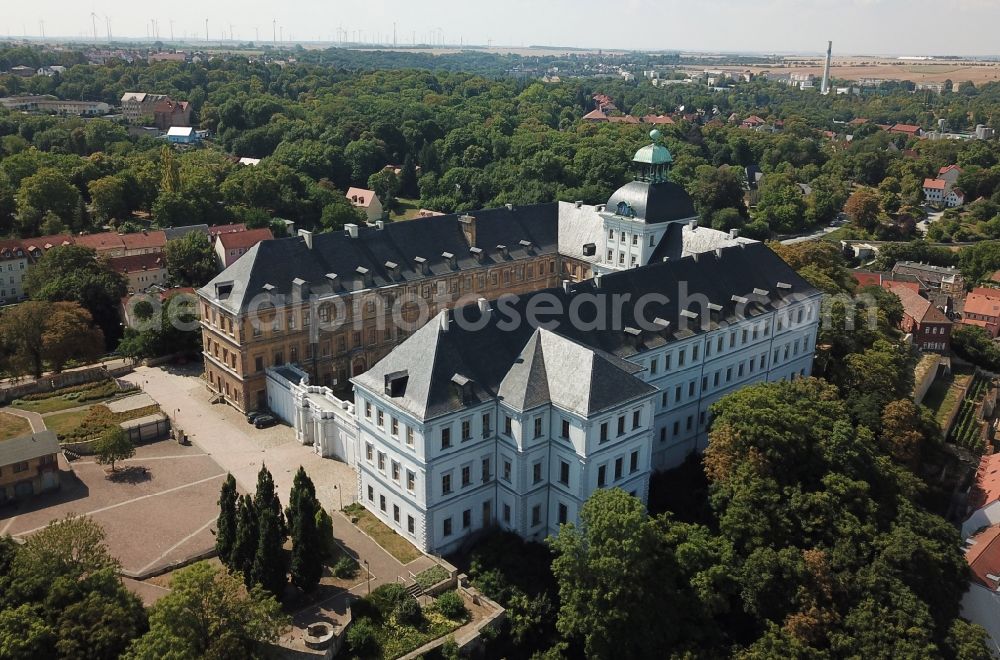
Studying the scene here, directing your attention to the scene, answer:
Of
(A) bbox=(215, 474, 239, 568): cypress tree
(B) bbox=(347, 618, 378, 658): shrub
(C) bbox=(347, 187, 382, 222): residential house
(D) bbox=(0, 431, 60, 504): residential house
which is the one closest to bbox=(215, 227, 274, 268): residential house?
(C) bbox=(347, 187, 382, 222): residential house

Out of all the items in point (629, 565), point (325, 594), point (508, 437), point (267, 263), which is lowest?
point (325, 594)

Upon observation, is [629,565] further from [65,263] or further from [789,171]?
[789,171]

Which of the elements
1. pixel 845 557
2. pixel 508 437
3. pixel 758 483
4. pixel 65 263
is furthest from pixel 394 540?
pixel 65 263

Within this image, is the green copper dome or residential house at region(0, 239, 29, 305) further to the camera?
residential house at region(0, 239, 29, 305)

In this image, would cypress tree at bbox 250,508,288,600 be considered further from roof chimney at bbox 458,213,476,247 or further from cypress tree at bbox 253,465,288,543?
roof chimney at bbox 458,213,476,247

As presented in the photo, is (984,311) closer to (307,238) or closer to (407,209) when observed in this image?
(307,238)

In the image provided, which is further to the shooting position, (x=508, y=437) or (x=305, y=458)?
(x=305, y=458)
